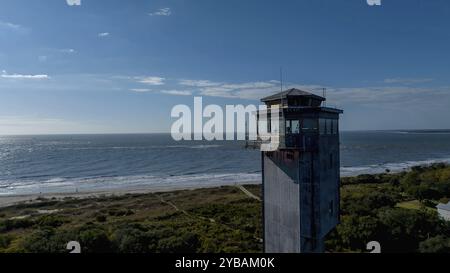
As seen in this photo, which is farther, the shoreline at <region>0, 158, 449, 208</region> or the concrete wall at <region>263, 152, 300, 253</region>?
the shoreline at <region>0, 158, 449, 208</region>

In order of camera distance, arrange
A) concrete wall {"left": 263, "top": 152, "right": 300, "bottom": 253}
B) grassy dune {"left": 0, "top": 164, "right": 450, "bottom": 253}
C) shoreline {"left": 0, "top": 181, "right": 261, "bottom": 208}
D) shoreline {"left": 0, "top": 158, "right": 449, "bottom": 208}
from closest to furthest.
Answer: concrete wall {"left": 263, "top": 152, "right": 300, "bottom": 253} < grassy dune {"left": 0, "top": 164, "right": 450, "bottom": 253} < shoreline {"left": 0, "top": 181, "right": 261, "bottom": 208} < shoreline {"left": 0, "top": 158, "right": 449, "bottom": 208}

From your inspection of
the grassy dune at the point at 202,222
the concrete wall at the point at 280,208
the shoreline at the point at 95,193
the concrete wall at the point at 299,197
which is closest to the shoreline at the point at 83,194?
the shoreline at the point at 95,193

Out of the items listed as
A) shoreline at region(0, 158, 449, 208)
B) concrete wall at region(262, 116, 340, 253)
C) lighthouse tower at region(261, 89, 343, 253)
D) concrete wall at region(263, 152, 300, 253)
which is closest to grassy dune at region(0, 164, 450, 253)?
shoreline at region(0, 158, 449, 208)

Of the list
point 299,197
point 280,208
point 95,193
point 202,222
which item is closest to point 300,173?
point 299,197

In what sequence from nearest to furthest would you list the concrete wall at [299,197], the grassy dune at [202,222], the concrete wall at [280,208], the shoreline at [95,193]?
the concrete wall at [299,197], the concrete wall at [280,208], the grassy dune at [202,222], the shoreline at [95,193]

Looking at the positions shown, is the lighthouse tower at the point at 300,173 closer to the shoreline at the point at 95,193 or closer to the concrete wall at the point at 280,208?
the concrete wall at the point at 280,208

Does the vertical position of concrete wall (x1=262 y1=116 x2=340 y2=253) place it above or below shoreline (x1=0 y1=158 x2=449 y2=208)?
above

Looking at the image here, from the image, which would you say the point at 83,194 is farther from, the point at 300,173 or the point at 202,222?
the point at 300,173

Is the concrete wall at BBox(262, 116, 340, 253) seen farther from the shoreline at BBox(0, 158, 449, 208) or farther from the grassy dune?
the shoreline at BBox(0, 158, 449, 208)
